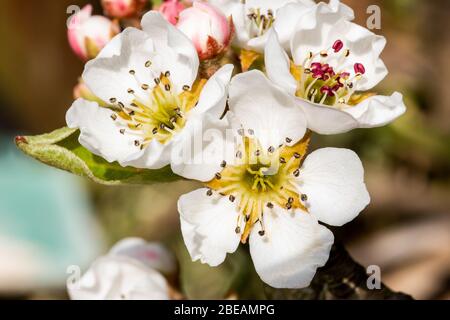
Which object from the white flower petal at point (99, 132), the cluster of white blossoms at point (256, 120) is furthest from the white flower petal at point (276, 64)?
the white flower petal at point (99, 132)

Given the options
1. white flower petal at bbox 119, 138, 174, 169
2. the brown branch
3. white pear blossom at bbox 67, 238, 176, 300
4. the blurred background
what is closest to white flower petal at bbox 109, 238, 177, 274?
white pear blossom at bbox 67, 238, 176, 300

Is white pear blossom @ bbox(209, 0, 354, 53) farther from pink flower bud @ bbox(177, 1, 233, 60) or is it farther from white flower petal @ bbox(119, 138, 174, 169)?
white flower petal @ bbox(119, 138, 174, 169)

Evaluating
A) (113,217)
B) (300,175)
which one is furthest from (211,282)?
(300,175)

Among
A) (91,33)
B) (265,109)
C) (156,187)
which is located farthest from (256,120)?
(156,187)

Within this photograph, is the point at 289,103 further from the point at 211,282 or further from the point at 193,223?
the point at 211,282

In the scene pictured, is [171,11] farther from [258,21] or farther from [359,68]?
[359,68]

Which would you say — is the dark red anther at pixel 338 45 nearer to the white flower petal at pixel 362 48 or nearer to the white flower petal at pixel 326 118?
the white flower petal at pixel 362 48
